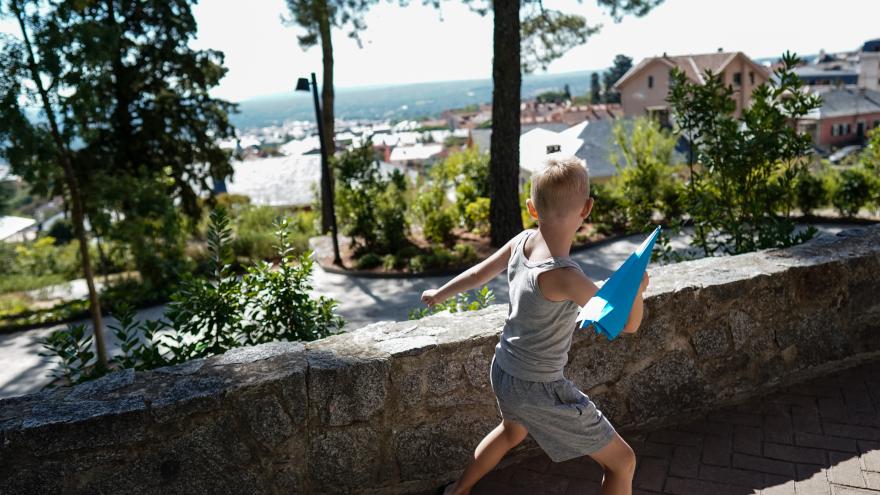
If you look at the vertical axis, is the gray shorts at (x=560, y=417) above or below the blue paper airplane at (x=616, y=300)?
below

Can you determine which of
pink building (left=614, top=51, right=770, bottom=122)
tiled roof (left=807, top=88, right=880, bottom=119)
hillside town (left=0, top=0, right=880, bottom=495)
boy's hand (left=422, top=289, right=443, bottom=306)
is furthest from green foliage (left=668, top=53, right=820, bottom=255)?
tiled roof (left=807, top=88, right=880, bottom=119)

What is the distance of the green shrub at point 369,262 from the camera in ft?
33.7

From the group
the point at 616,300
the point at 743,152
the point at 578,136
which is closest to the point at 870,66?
the point at 578,136

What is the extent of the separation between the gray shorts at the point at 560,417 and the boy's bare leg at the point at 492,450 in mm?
163

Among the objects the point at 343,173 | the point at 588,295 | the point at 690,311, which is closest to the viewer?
the point at 588,295

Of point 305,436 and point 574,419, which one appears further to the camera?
point 305,436

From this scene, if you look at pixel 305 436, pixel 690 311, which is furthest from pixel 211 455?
pixel 690 311

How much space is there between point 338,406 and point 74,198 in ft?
15.7

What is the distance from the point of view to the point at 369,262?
10.3 metres

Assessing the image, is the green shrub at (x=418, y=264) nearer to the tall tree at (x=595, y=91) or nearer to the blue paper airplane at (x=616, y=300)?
the blue paper airplane at (x=616, y=300)

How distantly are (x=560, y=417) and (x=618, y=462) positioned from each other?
266 mm

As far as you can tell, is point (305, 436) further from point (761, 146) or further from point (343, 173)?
point (343, 173)

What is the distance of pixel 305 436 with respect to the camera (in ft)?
7.75

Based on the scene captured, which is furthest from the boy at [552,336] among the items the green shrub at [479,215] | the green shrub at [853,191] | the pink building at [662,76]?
the pink building at [662,76]
